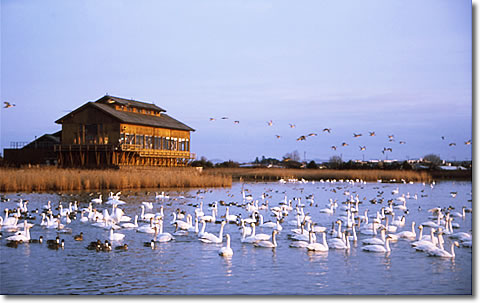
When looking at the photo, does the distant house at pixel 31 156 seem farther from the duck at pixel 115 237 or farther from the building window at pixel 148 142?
the duck at pixel 115 237

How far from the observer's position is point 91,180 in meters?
37.6

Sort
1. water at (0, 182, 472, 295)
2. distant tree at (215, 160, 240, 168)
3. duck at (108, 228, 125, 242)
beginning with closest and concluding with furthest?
water at (0, 182, 472, 295), duck at (108, 228, 125, 242), distant tree at (215, 160, 240, 168)

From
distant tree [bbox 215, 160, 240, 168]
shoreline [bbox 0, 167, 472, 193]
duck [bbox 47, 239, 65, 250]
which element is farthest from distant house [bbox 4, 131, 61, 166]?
duck [bbox 47, 239, 65, 250]

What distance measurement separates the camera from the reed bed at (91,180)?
3369 cm

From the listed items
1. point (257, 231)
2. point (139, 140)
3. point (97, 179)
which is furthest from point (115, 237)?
point (139, 140)

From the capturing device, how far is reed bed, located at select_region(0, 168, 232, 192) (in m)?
33.7

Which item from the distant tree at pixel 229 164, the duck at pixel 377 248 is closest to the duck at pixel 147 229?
the duck at pixel 377 248

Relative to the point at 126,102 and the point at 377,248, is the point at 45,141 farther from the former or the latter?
the point at 377,248

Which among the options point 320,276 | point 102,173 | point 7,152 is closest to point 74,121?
point 7,152

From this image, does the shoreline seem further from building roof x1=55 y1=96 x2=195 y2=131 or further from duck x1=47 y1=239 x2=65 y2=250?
duck x1=47 y1=239 x2=65 y2=250

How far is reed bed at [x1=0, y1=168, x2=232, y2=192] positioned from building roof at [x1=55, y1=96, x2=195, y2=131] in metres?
7.51

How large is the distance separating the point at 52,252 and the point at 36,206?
12.4 m

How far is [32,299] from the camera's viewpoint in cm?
1037

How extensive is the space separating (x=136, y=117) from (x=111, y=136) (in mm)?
4015
